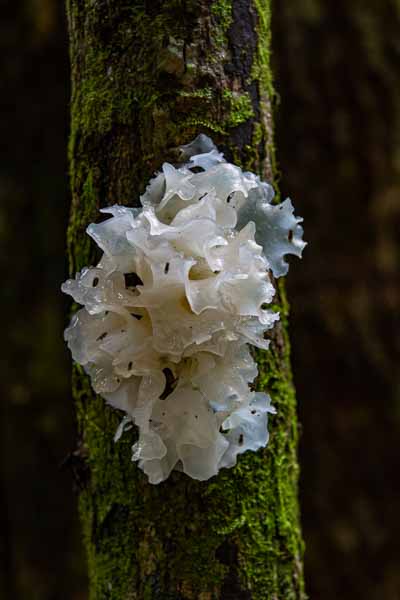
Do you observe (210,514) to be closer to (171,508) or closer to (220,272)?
(171,508)

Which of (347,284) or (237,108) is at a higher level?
(347,284)

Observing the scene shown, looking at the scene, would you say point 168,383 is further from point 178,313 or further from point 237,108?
point 237,108

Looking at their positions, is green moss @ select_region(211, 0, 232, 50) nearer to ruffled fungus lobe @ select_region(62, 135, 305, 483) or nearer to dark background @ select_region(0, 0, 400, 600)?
ruffled fungus lobe @ select_region(62, 135, 305, 483)

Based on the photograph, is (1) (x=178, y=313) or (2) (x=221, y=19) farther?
(2) (x=221, y=19)

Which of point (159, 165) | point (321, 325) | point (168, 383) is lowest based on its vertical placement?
point (168, 383)

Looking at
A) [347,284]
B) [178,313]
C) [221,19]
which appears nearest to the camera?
[178,313]

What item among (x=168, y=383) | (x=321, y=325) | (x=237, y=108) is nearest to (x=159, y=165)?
(x=237, y=108)

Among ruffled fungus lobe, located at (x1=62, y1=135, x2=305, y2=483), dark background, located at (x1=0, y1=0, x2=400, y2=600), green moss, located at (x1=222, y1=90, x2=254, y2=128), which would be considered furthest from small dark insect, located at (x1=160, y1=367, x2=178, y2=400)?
dark background, located at (x1=0, y1=0, x2=400, y2=600)

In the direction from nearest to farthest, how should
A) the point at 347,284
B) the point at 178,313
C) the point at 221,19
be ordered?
the point at 178,313 < the point at 221,19 < the point at 347,284
